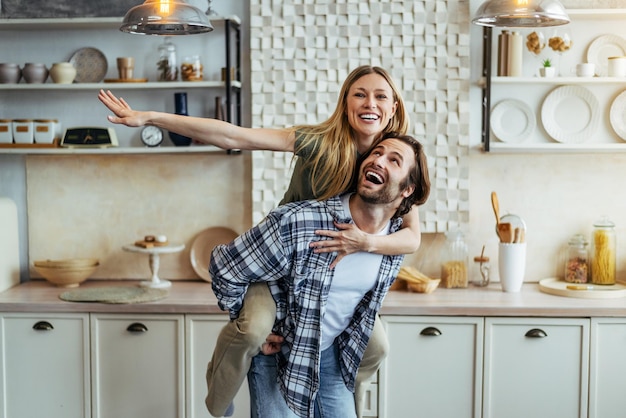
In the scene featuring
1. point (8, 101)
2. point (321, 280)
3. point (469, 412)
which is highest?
point (8, 101)

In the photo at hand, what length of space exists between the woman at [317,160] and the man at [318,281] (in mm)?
54

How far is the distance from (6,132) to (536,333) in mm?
2725

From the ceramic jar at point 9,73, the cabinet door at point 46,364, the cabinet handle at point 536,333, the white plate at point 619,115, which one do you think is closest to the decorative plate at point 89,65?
the ceramic jar at point 9,73

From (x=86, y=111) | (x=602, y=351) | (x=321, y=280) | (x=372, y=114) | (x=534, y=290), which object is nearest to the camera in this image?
(x=321, y=280)

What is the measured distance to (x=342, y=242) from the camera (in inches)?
99.8

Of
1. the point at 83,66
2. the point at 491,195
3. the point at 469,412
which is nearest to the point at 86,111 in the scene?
the point at 83,66

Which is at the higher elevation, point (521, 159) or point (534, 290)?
point (521, 159)

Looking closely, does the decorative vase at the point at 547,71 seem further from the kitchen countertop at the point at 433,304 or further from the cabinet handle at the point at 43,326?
the cabinet handle at the point at 43,326

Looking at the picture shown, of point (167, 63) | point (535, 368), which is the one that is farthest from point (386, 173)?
point (167, 63)

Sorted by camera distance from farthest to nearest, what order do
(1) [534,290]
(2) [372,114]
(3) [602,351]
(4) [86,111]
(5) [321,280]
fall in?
(4) [86,111], (1) [534,290], (3) [602,351], (2) [372,114], (5) [321,280]

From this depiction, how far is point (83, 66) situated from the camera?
14.3 ft

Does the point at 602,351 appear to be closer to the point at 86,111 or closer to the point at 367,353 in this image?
the point at 367,353

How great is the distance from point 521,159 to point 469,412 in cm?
133

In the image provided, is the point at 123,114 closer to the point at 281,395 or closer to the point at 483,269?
the point at 281,395
